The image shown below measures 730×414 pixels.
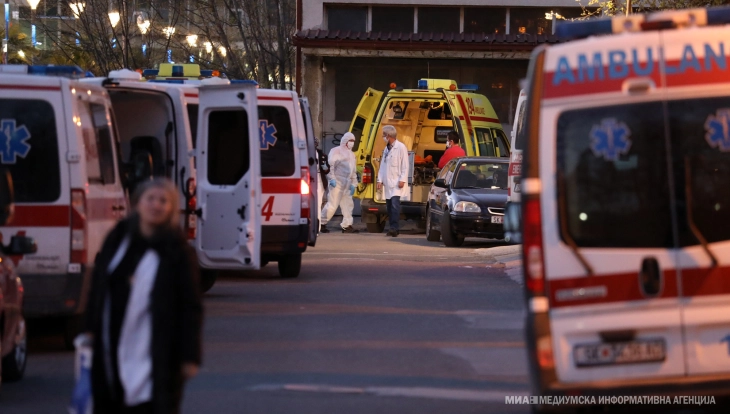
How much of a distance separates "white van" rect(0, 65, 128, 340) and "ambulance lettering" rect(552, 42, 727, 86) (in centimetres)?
468

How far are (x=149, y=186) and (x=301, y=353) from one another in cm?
479

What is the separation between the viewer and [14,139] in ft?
32.3

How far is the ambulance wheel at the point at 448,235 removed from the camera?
67.7 feet

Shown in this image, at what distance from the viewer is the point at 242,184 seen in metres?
13.4

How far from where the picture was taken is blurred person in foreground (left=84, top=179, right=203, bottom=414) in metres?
5.43

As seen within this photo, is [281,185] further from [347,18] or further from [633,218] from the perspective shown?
[347,18]

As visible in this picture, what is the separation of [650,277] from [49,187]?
5.24 metres

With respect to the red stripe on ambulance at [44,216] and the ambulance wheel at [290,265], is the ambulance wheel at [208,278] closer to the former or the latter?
the ambulance wheel at [290,265]

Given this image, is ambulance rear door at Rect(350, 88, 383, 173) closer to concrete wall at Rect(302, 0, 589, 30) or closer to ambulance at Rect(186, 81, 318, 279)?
concrete wall at Rect(302, 0, 589, 30)

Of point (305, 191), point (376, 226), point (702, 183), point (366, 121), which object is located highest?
point (366, 121)

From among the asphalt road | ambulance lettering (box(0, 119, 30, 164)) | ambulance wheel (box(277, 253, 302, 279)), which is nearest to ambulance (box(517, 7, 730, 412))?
the asphalt road

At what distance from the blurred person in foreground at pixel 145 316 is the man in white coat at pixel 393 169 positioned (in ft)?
54.7

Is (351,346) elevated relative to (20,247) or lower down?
lower down

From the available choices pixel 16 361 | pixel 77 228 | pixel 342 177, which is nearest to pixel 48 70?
pixel 77 228
